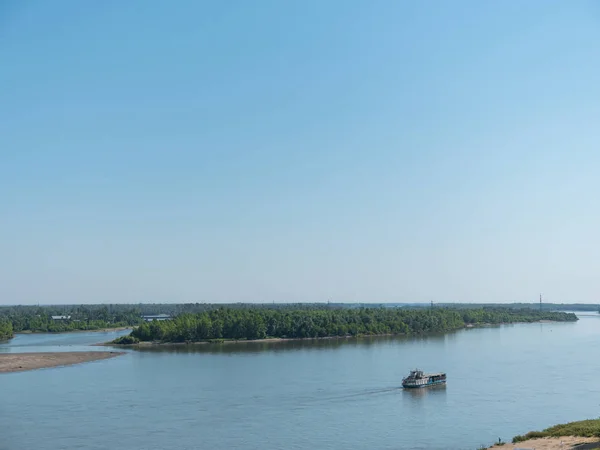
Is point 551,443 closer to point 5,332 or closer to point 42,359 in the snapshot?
point 42,359

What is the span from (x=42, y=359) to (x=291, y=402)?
35991 millimetres

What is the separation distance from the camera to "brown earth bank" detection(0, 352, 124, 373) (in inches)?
2282

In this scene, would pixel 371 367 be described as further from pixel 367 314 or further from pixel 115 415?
pixel 367 314

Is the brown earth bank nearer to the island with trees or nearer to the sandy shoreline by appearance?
the island with trees

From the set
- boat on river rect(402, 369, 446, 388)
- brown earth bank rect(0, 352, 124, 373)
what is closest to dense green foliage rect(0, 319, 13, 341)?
brown earth bank rect(0, 352, 124, 373)

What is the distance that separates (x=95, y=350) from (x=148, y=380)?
A: 29.7 meters

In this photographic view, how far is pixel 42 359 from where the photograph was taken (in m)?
63.5

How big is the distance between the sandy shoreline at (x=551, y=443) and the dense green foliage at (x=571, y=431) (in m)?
0.55

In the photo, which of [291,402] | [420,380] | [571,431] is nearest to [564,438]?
[571,431]

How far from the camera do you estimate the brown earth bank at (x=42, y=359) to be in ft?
190

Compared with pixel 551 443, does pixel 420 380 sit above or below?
above

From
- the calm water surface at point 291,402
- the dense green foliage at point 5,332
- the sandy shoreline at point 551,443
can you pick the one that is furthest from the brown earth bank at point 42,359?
the sandy shoreline at point 551,443

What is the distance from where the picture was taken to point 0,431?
32.3 m

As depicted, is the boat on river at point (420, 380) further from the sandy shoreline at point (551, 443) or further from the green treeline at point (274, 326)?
the green treeline at point (274, 326)
